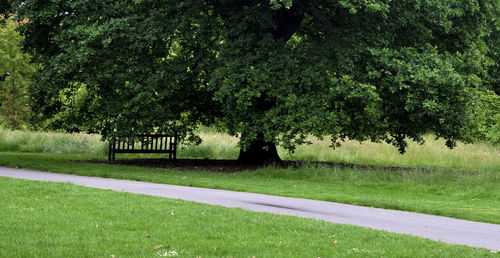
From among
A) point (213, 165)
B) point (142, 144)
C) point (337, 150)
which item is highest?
point (337, 150)

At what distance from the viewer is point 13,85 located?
36344 millimetres

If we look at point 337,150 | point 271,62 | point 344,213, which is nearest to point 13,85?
point 337,150

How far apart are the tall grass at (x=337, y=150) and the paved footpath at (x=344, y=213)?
10.5m

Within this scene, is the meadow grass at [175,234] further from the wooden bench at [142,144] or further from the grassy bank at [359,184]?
the wooden bench at [142,144]

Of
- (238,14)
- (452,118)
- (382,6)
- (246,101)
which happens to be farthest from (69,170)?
(452,118)

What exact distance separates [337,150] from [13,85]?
20.0 metres

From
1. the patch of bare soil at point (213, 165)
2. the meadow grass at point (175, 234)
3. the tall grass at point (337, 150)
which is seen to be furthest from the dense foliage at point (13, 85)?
the meadow grass at point (175, 234)

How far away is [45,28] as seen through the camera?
22922 millimetres

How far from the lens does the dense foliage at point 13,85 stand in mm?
35750

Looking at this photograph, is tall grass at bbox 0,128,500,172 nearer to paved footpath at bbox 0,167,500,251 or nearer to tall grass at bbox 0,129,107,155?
tall grass at bbox 0,129,107,155

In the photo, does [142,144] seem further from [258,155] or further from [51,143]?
[51,143]

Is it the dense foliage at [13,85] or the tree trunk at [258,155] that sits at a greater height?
the dense foliage at [13,85]

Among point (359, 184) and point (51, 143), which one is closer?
point (359, 184)

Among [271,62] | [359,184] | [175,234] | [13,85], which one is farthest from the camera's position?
[13,85]
